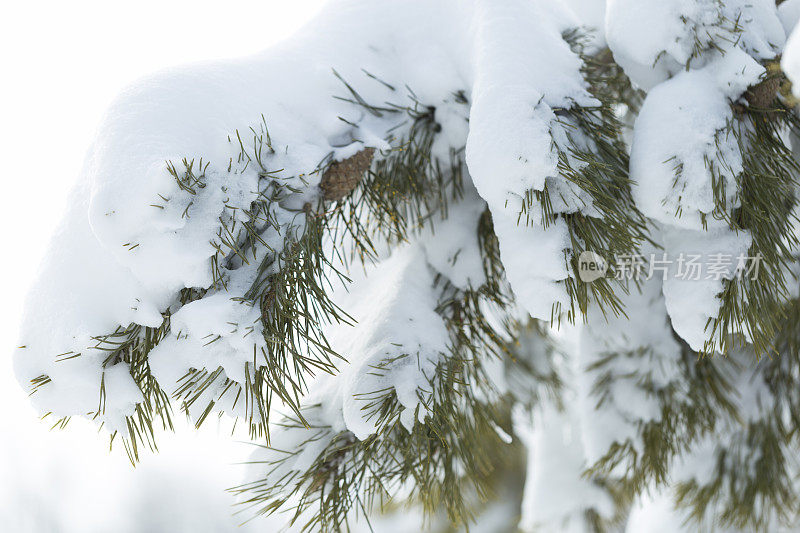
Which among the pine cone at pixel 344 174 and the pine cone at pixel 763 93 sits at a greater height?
the pine cone at pixel 763 93

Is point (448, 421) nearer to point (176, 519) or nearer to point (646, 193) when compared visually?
point (646, 193)

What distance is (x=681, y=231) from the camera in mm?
814

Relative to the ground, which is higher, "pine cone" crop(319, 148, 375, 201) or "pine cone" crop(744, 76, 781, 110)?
"pine cone" crop(744, 76, 781, 110)

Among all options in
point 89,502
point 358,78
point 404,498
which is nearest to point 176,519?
point 89,502

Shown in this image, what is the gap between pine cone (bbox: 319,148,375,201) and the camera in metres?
0.77

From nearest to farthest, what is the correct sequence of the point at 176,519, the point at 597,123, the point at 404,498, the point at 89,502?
the point at 597,123 → the point at 404,498 → the point at 89,502 → the point at 176,519

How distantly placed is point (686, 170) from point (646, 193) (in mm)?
57

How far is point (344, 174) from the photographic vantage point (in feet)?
2.57

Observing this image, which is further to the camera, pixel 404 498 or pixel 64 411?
pixel 404 498

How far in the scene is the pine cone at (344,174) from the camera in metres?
0.77

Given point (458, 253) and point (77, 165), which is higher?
point (77, 165)

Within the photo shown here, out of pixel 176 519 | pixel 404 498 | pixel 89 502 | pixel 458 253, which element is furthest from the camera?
pixel 176 519

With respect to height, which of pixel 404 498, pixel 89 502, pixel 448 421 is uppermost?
pixel 448 421

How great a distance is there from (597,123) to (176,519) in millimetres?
8529
